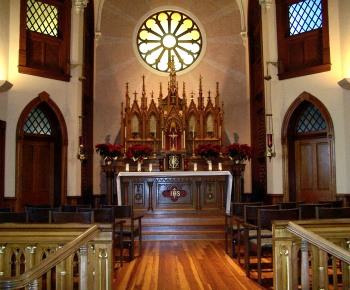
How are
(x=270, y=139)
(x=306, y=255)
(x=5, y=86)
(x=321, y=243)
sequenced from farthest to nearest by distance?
(x=270, y=139), (x=5, y=86), (x=306, y=255), (x=321, y=243)

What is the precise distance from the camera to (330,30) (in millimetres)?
9617

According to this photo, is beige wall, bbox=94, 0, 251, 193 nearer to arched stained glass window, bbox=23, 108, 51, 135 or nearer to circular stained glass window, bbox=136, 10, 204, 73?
circular stained glass window, bbox=136, 10, 204, 73

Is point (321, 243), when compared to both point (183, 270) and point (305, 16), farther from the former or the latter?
point (305, 16)

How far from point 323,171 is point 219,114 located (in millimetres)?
3366

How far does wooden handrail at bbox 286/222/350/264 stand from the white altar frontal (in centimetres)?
612

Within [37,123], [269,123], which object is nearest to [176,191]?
[269,123]

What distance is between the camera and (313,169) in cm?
1025

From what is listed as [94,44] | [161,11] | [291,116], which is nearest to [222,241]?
[291,116]

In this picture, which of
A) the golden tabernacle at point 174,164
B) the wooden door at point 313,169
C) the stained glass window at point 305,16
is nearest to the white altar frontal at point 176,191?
the golden tabernacle at point 174,164

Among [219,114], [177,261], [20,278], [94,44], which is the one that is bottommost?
[177,261]

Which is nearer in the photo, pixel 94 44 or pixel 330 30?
pixel 330 30

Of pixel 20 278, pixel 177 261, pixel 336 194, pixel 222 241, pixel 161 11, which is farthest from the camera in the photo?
pixel 161 11

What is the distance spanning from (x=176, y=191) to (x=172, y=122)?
2580 mm

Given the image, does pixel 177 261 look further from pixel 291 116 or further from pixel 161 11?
pixel 161 11
